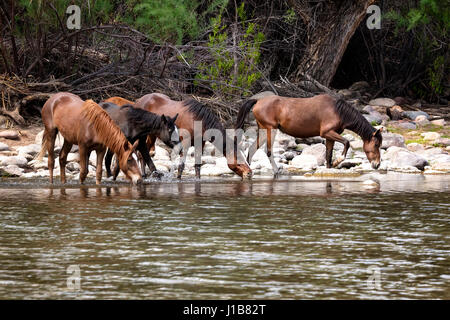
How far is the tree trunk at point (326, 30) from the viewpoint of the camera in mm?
21812

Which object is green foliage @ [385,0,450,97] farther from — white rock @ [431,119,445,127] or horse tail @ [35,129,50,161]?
horse tail @ [35,129,50,161]

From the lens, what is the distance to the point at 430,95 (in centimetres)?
2455

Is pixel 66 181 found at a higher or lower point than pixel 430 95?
lower

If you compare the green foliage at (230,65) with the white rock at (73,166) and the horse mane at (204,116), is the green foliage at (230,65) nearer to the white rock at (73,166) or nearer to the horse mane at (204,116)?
the horse mane at (204,116)

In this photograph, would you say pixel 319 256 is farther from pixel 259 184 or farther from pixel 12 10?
pixel 12 10

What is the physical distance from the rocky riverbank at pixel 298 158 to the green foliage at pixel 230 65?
1.59m

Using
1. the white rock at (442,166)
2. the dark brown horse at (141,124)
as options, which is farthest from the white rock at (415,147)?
the dark brown horse at (141,124)

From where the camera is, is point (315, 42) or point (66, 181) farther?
point (315, 42)

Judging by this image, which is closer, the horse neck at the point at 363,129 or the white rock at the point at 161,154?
the horse neck at the point at 363,129

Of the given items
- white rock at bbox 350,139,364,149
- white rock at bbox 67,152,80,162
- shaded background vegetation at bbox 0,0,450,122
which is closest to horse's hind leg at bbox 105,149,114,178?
white rock at bbox 67,152,80,162

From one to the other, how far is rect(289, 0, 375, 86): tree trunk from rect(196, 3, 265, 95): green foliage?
3027 millimetres

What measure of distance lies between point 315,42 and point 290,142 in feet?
17.5
